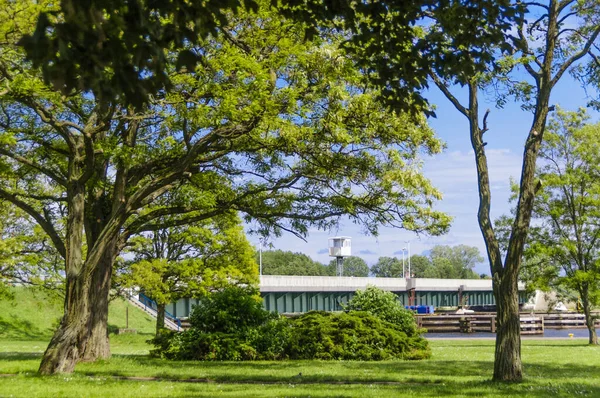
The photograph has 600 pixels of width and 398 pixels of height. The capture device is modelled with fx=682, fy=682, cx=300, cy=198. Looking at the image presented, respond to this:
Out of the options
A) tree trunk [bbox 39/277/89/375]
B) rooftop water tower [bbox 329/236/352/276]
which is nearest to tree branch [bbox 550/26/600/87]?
tree trunk [bbox 39/277/89/375]

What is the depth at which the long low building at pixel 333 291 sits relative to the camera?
61647 millimetres

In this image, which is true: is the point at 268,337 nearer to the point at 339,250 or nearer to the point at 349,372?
the point at 349,372

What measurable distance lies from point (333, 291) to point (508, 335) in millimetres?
56888

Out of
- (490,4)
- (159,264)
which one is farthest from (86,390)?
(159,264)

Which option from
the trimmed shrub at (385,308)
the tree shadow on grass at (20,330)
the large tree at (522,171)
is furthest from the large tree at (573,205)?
the tree shadow on grass at (20,330)

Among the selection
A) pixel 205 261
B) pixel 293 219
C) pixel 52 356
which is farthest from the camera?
pixel 205 261

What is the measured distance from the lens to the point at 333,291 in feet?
229

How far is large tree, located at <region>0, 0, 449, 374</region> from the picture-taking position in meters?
14.6

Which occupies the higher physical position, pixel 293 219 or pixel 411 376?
pixel 293 219

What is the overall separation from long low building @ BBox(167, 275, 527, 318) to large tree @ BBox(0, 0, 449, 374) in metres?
27.6

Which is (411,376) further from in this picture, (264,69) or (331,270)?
(331,270)

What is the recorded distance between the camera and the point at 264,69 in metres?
14.7

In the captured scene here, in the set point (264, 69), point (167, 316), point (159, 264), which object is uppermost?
point (264, 69)

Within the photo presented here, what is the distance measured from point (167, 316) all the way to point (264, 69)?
152 ft
